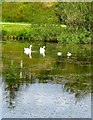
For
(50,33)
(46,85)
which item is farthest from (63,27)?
(46,85)

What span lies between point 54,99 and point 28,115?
271 cm

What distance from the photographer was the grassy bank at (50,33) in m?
39.9

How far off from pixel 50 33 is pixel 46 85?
21.4 meters

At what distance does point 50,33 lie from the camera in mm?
40250

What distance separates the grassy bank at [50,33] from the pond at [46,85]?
33.2 feet

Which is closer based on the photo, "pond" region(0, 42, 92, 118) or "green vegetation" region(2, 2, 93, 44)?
"pond" region(0, 42, 92, 118)

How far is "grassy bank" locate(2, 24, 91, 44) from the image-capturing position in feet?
131

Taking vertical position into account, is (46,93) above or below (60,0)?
below

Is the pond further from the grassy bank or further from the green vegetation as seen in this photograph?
the green vegetation

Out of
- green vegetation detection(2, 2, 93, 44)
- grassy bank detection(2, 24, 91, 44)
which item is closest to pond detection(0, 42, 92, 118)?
grassy bank detection(2, 24, 91, 44)

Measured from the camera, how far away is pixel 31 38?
4078cm

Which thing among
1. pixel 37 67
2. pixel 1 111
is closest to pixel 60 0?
pixel 37 67

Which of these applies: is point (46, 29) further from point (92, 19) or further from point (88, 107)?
point (88, 107)

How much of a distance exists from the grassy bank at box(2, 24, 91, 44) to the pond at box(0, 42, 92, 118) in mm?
10105
